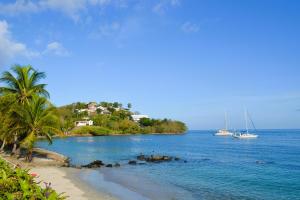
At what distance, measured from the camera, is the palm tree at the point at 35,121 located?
33.2 metres

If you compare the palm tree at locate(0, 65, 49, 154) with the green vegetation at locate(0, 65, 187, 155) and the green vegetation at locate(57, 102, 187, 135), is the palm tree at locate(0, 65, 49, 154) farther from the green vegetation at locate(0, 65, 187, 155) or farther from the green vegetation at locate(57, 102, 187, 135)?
the green vegetation at locate(57, 102, 187, 135)

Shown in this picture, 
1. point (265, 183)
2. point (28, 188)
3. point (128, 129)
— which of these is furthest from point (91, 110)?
point (28, 188)

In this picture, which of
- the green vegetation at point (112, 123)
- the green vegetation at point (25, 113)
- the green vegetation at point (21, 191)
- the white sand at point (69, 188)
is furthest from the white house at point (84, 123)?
the green vegetation at point (21, 191)

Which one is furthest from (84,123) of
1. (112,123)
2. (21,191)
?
(21,191)

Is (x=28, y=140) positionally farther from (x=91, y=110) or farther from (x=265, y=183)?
(x=91, y=110)

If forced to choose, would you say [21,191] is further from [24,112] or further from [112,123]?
[112,123]

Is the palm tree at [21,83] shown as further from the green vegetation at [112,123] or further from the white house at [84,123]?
the white house at [84,123]

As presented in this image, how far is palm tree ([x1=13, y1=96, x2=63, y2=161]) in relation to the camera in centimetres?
3319

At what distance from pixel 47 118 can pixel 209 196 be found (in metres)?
19.3

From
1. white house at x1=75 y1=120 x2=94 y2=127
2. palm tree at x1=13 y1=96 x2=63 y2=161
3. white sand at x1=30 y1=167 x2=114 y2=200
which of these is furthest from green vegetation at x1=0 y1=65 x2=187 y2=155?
white house at x1=75 y1=120 x2=94 y2=127

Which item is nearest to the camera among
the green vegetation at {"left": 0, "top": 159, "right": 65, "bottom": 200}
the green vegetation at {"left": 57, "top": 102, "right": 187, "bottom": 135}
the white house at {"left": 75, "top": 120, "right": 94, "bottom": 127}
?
the green vegetation at {"left": 0, "top": 159, "right": 65, "bottom": 200}

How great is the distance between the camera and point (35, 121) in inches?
1330

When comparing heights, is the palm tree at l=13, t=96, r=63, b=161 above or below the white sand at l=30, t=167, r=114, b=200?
above

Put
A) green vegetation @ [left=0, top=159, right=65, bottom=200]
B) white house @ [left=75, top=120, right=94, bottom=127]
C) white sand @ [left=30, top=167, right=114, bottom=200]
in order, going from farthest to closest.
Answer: white house @ [left=75, top=120, right=94, bottom=127]
white sand @ [left=30, top=167, right=114, bottom=200]
green vegetation @ [left=0, top=159, right=65, bottom=200]
